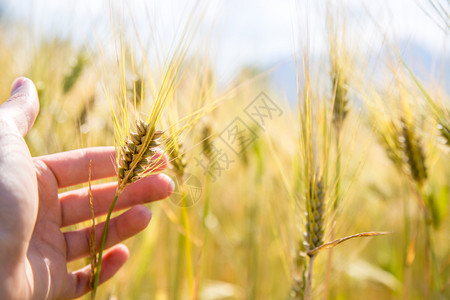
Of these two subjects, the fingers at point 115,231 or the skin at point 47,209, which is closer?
the skin at point 47,209

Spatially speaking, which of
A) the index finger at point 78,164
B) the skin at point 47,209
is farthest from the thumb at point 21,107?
the index finger at point 78,164

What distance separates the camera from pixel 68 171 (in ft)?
3.06

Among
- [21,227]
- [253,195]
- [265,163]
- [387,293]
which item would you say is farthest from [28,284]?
[387,293]

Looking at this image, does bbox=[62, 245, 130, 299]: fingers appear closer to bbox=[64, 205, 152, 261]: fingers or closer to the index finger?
bbox=[64, 205, 152, 261]: fingers

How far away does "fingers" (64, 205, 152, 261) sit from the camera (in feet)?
2.89

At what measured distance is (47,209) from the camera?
2.99 ft

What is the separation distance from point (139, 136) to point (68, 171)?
343 mm

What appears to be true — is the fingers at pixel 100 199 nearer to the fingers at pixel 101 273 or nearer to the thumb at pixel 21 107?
the fingers at pixel 101 273

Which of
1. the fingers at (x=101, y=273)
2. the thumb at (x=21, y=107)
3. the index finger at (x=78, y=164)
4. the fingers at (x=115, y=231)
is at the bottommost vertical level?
the fingers at (x=101, y=273)

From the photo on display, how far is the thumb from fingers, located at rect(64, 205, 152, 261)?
287 mm

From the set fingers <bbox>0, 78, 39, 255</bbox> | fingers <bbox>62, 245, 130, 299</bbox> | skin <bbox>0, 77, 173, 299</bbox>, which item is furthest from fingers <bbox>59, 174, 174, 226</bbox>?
fingers <bbox>0, 78, 39, 255</bbox>

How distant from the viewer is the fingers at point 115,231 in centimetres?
88

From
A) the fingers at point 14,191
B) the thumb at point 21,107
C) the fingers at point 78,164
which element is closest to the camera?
the fingers at point 14,191

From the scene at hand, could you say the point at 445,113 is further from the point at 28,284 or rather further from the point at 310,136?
the point at 28,284
